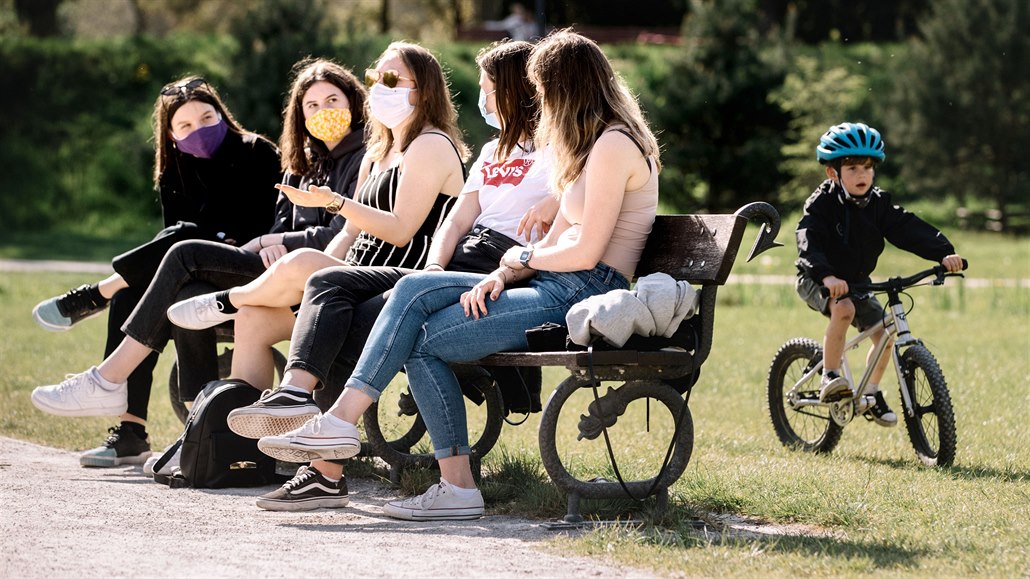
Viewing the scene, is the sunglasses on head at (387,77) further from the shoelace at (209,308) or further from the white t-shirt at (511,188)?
the shoelace at (209,308)

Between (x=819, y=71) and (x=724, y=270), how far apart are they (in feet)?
91.6

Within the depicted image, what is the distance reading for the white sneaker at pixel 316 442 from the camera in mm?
5043

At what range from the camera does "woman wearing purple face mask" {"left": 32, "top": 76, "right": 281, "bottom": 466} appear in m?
7.12

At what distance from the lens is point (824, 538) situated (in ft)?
15.5

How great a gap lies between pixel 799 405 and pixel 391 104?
8.16ft

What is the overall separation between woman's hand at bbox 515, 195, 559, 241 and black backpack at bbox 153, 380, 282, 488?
1341 millimetres

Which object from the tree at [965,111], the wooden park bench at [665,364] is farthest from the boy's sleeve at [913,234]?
the tree at [965,111]

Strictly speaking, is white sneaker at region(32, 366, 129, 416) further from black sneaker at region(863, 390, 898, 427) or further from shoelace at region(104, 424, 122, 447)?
Result: black sneaker at region(863, 390, 898, 427)

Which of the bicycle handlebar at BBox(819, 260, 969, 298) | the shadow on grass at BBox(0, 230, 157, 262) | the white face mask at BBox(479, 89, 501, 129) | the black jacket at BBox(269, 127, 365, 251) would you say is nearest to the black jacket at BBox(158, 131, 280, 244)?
the black jacket at BBox(269, 127, 365, 251)

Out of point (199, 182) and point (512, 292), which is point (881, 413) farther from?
point (199, 182)

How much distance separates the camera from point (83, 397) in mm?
6359

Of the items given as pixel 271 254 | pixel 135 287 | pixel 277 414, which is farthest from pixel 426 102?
pixel 135 287

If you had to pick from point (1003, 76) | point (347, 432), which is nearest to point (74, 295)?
point (347, 432)

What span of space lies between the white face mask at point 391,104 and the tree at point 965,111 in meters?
26.1
